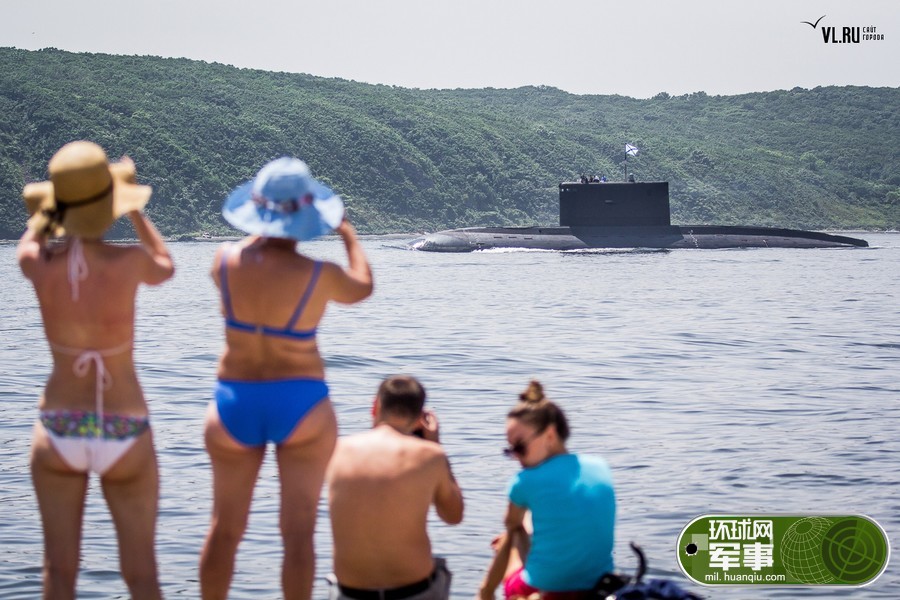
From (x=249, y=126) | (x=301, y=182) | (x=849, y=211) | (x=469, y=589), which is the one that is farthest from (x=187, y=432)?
(x=849, y=211)

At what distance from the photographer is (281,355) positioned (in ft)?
19.3

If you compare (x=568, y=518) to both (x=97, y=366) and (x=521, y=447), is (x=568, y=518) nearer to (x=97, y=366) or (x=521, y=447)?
(x=521, y=447)

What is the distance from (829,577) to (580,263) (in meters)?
46.7

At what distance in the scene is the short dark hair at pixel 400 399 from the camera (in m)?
5.72

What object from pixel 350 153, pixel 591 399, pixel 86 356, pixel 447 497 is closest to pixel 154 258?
pixel 86 356

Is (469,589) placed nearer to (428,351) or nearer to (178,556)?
(178,556)

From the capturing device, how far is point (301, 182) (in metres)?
6.00

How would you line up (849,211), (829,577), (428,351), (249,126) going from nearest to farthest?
1. (829,577)
2. (428,351)
3. (249,126)
4. (849,211)

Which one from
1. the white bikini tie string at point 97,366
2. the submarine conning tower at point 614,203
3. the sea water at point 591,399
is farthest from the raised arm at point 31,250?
the submarine conning tower at point 614,203

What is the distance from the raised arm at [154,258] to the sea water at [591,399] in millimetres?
3363

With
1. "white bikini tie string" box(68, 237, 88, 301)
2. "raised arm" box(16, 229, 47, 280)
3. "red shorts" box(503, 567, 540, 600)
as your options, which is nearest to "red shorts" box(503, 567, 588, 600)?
"red shorts" box(503, 567, 540, 600)

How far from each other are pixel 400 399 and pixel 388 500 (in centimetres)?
44

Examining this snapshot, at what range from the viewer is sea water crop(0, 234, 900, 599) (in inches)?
386

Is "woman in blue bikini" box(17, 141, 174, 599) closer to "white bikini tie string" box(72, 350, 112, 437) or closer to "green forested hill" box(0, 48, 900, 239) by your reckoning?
"white bikini tie string" box(72, 350, 112, 437)
